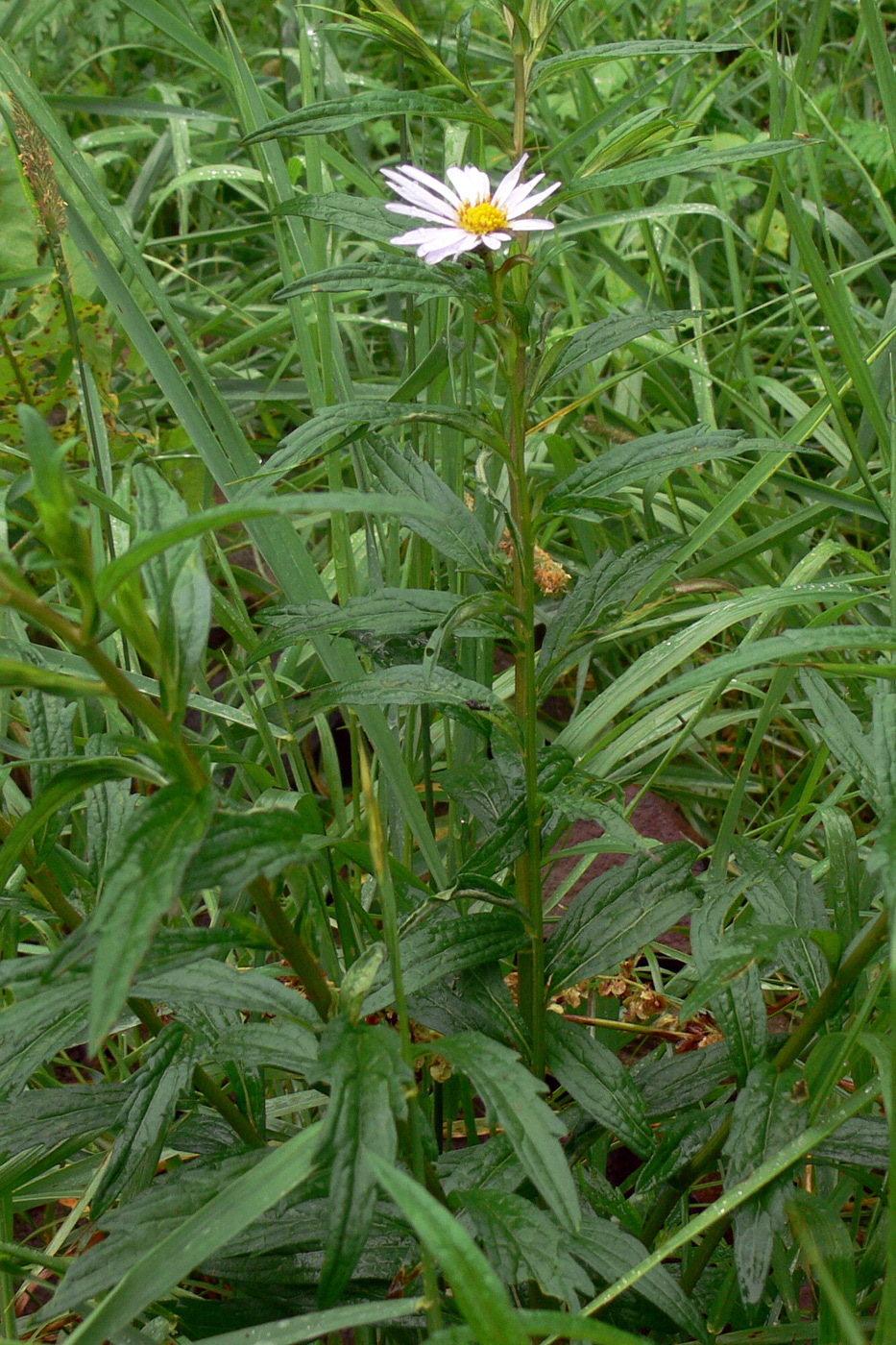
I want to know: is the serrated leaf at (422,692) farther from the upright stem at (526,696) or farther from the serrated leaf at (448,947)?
the serrated leaf at (448,947)

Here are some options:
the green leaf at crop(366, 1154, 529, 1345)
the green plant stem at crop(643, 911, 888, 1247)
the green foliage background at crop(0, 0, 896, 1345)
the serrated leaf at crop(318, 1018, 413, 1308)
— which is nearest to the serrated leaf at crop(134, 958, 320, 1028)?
the green foliage background at crop(0, 0, 896, 1345)

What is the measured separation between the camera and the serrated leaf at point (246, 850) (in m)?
0.64

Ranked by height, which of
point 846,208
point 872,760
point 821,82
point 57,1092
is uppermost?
point 821,82

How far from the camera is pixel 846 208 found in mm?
2506

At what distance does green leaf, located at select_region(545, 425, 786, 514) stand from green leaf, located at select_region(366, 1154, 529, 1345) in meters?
0.54

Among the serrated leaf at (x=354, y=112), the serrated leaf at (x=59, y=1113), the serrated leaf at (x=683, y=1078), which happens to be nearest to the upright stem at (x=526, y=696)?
the serrated leaf at (x=683, y=1078)

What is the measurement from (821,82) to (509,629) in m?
2.60

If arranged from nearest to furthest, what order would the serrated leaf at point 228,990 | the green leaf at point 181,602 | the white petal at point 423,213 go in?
the green leaf at point 181,602, the serrated leaf at point 228,990, the white petal at point 423,213

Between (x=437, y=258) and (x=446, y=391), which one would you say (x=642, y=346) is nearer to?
(x=446, y=391)

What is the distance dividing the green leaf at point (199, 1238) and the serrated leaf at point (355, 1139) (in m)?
0.03

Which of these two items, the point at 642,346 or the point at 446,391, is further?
the point at 642,346

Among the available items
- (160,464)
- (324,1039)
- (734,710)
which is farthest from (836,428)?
(324,1039)

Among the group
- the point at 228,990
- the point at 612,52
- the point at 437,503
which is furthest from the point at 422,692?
the point at 612,52

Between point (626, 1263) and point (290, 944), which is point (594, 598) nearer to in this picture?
point (290, 944)
